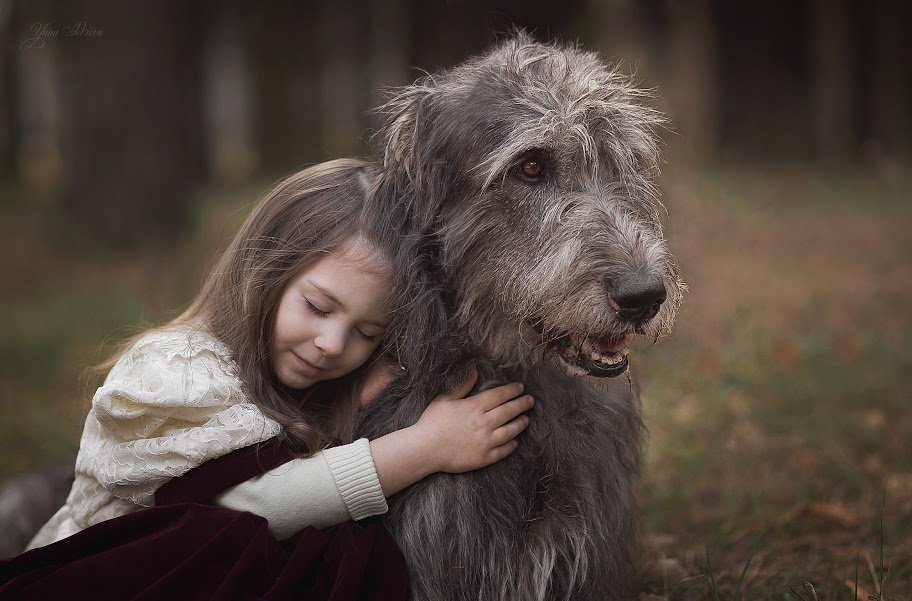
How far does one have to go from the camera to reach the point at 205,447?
249 centimetres

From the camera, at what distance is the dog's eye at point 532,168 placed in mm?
2480

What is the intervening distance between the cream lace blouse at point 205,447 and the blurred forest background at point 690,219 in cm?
104

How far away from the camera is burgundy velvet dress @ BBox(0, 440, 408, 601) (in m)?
2.37

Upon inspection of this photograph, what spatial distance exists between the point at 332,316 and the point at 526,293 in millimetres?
659

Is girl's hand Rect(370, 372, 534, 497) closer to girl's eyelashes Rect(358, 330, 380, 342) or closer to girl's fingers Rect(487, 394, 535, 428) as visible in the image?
girl's fingers Rect(487, 394, 535, 428)

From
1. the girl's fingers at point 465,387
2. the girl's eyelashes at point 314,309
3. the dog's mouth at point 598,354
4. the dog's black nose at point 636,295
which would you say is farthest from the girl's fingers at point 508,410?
the girl's eyelashes at point 314,309

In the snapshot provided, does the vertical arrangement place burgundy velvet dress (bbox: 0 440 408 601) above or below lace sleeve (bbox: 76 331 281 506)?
below

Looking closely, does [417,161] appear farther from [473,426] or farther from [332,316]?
[473,426]

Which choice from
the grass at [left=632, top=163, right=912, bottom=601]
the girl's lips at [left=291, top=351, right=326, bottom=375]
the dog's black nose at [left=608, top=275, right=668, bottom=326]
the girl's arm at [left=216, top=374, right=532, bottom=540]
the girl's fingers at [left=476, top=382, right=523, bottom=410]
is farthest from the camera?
the grass at [left=632, top=163, right=912, bottom=601]

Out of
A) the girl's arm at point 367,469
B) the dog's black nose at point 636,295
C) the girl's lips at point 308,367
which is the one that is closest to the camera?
the dog's black nose at point 636,295

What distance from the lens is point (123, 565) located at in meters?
2.39

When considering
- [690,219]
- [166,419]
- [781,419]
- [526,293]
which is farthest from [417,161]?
[690,219]

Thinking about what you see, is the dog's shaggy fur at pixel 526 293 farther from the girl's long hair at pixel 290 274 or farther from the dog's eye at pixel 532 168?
the girl's long hair at pixel 290 274

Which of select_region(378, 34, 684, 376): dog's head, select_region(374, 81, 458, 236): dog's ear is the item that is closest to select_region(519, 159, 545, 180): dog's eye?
select_region(378, 34, 684, 376): dog's head
